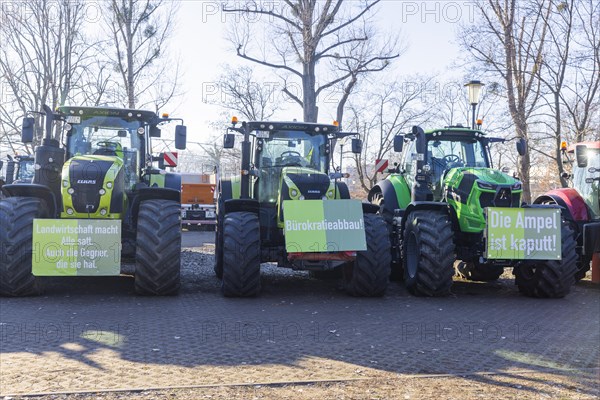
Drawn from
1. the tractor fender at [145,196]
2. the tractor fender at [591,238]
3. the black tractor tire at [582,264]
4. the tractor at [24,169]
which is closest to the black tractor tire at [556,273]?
the tractor fender at [591,238]

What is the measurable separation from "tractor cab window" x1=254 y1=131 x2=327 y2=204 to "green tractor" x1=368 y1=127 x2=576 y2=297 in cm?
173

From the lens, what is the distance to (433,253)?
10117 millimetres

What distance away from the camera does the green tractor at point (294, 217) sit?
9773mm

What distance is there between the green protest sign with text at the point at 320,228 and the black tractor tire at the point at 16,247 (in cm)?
369

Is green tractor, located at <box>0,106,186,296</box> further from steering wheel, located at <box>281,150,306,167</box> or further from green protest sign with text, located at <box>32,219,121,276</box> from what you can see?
steering wheel, located at <box>281,150,306,167</box>

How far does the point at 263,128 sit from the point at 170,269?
Answer: 10.0 ft

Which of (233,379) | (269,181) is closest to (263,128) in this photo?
(269,181)

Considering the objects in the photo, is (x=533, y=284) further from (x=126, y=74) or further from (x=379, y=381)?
(x=126, y=74)

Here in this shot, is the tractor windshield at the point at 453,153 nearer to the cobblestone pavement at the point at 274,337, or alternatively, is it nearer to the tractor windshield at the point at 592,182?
the tractor windshield at the point at 592,182

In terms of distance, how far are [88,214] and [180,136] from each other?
2.07 m

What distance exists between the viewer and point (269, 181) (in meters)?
11.2

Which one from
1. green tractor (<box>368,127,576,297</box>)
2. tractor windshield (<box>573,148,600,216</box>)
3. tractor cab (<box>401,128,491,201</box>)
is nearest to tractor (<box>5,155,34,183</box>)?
green tractor (<box>368,127,576,297</box>)

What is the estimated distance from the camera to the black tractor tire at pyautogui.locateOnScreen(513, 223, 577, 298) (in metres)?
10.5

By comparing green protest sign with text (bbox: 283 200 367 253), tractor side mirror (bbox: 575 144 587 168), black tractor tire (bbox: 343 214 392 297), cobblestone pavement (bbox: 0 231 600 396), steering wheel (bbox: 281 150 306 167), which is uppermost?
tractor side mirror (bbox: 575 144 587 168)
